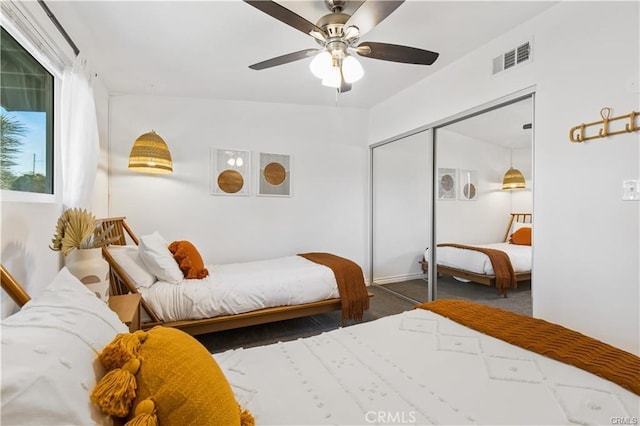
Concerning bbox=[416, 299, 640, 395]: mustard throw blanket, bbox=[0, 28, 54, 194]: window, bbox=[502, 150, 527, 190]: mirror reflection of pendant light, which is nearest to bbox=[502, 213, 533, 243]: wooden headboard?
bbox=[502, 150, 527, 190]: mirror reflection of pendant light

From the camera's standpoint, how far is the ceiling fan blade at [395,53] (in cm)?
186

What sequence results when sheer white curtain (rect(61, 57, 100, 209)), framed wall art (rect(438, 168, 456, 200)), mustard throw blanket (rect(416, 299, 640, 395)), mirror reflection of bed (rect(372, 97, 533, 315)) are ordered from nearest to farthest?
1. mustard throw blanket (rect(416, 299, 640, 395))
2. sheer white curtain (rect(61, 57, 100, 209))
3. mirror reflection of bed (rect(372, 97, 533, 315))
4. framed wall art (rect(438, 168, 456, 200))

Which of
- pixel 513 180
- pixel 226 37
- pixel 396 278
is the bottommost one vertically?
pixel 396 278

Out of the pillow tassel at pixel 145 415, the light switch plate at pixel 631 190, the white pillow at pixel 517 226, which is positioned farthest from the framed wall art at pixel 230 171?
the light switch plate at pixel 631 190

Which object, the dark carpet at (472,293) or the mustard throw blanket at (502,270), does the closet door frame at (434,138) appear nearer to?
the dark carpet at (472,293)

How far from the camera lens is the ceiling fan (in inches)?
60.3

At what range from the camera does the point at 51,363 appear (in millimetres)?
628

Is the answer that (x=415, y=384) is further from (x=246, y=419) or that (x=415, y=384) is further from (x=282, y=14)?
(x=282, y=14)

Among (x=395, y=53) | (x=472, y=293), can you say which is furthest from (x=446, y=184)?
(x=395, y=53)

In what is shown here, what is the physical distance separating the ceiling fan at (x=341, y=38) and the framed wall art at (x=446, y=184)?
1.51 m

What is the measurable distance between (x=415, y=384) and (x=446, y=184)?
2.62m

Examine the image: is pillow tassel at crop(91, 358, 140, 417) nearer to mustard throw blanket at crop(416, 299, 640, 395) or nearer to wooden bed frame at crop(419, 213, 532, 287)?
mustard throw blanket at crop(416, 299, 640, 395)

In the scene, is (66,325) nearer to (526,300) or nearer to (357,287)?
(357,287)

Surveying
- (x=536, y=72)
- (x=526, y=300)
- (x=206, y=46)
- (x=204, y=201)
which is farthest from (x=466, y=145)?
(x=204, y=201)
